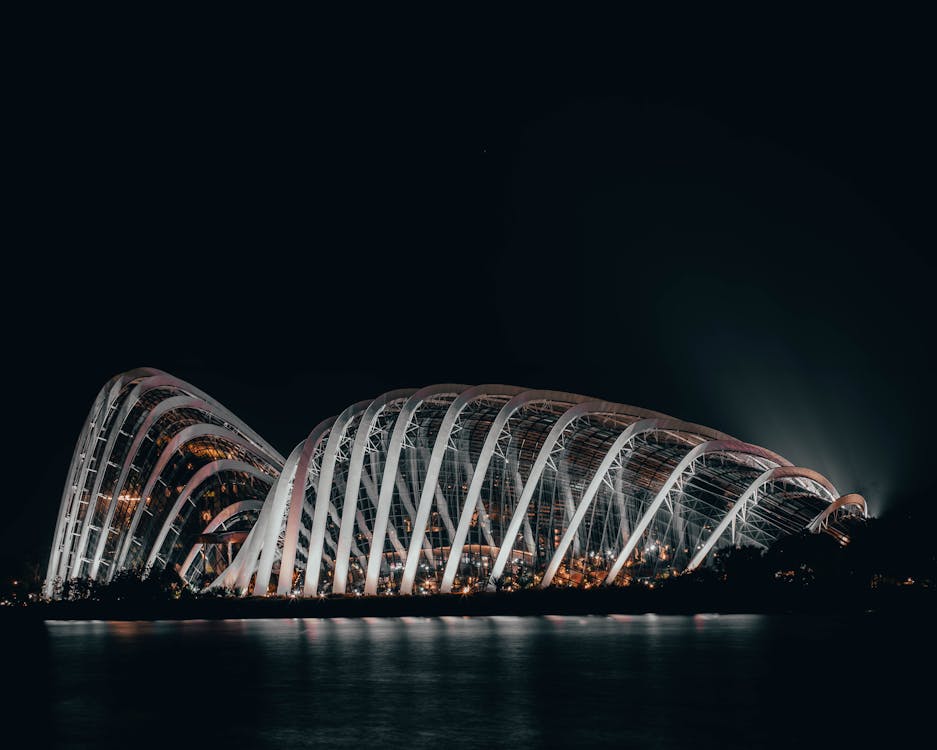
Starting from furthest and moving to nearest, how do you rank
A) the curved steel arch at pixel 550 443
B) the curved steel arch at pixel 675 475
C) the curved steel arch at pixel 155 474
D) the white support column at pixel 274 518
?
1. the curved steel arch at pixel 155 474
2. the white support column at pixel 274 518
3. the curved steel arch at pixel 550 443
4. the curved steel arch at pixel 675 475

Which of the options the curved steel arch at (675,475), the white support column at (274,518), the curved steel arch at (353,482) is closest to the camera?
the curved steel arch at (675,475)

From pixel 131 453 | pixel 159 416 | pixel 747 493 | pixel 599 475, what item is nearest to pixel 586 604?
pixel 599 475

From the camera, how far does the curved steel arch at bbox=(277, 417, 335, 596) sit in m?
72.9

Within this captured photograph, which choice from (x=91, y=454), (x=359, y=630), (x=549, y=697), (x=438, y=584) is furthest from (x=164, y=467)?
(x=549, y=697)

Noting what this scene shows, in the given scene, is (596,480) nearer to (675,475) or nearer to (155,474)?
(675,475)

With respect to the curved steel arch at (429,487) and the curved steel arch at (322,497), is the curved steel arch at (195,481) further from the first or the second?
the curved steel arch at (429,487)

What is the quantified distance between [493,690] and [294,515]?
49858 mm

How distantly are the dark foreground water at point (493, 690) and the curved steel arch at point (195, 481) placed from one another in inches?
1859

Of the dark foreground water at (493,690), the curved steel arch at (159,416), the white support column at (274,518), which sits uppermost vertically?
the curved steel arch at (159,416)

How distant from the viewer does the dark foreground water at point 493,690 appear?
755 inches

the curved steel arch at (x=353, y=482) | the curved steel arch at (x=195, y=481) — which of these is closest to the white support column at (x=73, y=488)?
the curved steel arch at (x=195, y=481)

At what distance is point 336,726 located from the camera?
2031 cm

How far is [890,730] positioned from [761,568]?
45.9 metres

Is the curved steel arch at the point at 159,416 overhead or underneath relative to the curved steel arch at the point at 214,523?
overhead
